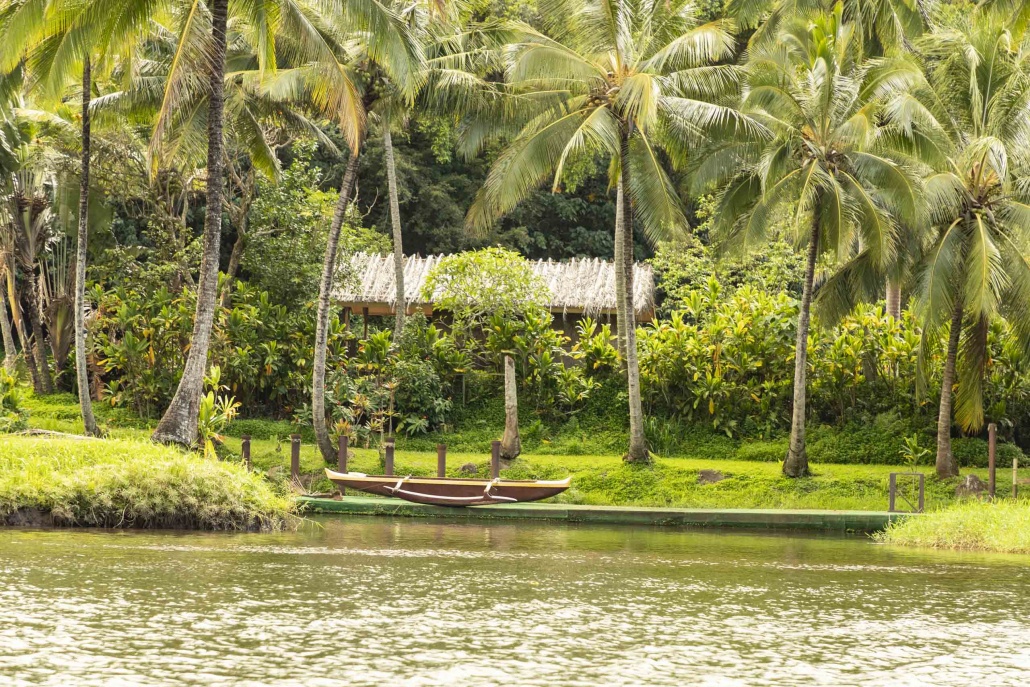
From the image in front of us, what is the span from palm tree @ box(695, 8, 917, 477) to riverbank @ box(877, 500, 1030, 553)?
4.28m

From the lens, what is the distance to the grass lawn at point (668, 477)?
66.1 ft

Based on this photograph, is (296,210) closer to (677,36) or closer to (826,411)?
(677,36)

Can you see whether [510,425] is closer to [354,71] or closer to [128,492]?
[354,71]

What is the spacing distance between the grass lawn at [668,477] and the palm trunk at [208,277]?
151 centimetres

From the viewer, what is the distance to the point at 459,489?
62.4 ft

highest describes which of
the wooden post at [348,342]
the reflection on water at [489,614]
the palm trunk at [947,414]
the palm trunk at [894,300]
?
the palm trunk at [894,300]

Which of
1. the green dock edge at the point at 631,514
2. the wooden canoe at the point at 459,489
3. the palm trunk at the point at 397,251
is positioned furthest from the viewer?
the palm trunk at the point at 397,251

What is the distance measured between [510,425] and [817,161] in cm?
753

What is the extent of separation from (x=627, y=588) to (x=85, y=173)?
14396 millimetres

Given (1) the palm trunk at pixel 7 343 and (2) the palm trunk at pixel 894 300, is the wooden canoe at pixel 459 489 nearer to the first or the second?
(2) the palm trunk at pixel 894 300

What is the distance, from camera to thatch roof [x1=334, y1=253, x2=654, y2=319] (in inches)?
1065

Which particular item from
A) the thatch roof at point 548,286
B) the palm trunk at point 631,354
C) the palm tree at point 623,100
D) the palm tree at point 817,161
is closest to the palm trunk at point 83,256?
the thatch roof at point 548,286

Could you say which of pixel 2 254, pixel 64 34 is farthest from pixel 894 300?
pixel 2 254

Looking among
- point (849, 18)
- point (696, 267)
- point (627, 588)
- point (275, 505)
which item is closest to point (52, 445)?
point (275, 505)
